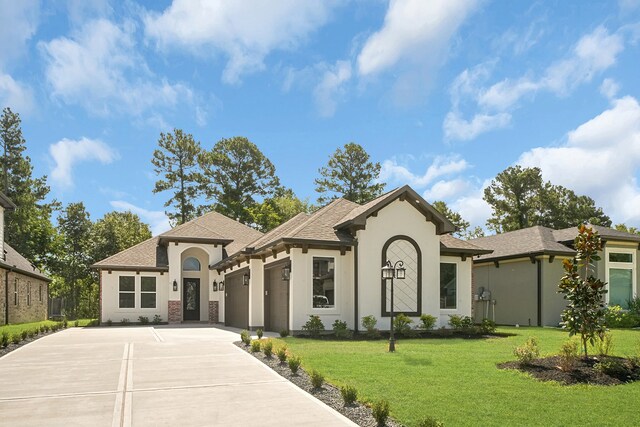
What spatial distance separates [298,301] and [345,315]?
1.67 m

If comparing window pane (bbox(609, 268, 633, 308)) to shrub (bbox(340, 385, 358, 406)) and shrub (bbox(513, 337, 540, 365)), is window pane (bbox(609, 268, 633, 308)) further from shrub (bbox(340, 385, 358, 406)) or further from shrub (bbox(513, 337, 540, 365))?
shrub (bbox(340, 385, 358, 406))

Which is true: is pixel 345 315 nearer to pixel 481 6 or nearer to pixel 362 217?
pixel 362 217

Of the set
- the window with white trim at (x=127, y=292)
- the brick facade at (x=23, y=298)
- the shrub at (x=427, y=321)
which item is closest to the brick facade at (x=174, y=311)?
the window with white trim at (x=127, y=292)

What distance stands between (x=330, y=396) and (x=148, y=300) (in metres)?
21.6

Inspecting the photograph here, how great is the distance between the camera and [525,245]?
24297 millimetres

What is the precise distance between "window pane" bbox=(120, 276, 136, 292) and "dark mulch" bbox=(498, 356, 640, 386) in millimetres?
21402

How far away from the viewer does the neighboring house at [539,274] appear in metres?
22.9

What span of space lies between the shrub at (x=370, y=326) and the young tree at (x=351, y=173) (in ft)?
103

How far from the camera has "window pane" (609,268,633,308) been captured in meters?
23.7

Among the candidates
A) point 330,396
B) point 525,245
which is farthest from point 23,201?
point 330,396

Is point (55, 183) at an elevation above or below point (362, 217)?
above

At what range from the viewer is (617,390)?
7.97 m

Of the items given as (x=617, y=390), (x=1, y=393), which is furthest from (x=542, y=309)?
(x=1, y=393)

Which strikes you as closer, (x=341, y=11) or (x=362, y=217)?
(x=341, y=11)
